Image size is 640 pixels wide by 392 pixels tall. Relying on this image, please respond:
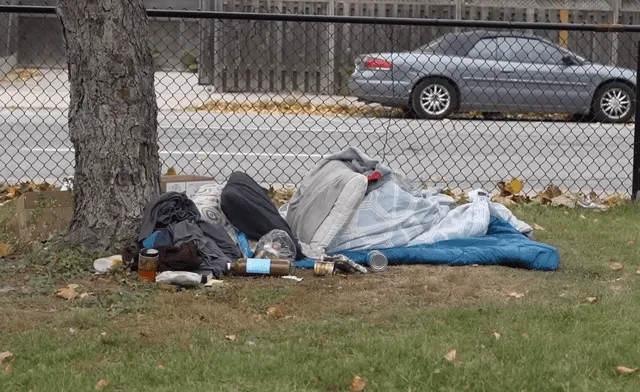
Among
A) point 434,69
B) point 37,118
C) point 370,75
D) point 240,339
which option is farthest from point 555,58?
point 240,339

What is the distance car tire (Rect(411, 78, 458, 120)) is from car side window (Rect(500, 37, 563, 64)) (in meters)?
1.21

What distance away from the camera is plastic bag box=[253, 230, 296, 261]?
5.96m

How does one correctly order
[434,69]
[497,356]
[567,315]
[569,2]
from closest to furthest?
[497,356] < [567,315] < [434,69] < [569,2]

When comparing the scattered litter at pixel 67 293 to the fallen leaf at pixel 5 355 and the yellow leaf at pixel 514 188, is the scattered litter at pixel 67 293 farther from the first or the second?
the yellow leaf at pixel 514 188

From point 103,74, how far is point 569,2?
692 inches

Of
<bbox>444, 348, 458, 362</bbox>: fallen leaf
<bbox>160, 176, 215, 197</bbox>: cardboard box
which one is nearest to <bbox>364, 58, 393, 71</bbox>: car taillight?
<bbox>160, 176, 215, 197</bbox>: cardboard box

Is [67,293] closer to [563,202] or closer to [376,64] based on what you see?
[563,202]

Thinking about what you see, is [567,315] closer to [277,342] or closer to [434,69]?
[277,342]

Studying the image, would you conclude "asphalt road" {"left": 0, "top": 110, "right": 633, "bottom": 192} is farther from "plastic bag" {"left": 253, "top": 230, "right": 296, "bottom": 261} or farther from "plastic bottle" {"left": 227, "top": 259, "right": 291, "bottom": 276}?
"plastic bottle" {"left": 227, "top": 259, "right": 291, "bottom": 276}

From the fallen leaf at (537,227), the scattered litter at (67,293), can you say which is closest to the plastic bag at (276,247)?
the scattered litter at (67,293)

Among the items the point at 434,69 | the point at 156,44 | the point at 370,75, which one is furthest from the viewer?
the point at 156,44

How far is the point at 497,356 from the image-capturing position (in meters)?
4.37

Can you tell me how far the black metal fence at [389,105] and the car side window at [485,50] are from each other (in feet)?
0.15

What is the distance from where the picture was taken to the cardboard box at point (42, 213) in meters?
6.42
